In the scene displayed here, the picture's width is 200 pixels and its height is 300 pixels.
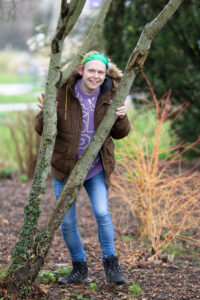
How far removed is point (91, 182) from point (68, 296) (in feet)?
2.38

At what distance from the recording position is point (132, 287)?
2.91 m

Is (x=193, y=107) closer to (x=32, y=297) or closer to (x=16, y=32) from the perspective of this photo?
(x=32, y=297)

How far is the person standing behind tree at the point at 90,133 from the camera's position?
9.15 ft

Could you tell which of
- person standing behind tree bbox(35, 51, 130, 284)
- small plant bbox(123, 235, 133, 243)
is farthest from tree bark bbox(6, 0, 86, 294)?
small plant bbox(123, 235, 133, 243)

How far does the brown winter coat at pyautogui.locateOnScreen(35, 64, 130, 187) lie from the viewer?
2783mm

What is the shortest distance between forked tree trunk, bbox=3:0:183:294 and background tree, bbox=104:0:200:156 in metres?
3.45

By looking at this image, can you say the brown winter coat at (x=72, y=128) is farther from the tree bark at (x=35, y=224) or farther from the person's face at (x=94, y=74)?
the tree bark at (x=35, y=224)

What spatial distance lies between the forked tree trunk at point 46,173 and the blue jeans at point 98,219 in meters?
0.20

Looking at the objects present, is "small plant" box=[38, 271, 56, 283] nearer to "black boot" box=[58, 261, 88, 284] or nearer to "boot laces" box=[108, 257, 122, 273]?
"black boot" box=[58, 261, 88, 284]

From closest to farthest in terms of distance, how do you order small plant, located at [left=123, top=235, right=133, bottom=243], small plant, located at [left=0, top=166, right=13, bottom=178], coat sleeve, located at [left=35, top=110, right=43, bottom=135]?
coat sleeve, located at [left=35, top=110, right=43, bottom=135] → small plant, located at [left=123, top=235, right=133, bottom=243] → small plant, located at [left=0, top=166, right=13, bottom=178]

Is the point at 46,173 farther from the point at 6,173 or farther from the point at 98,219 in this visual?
the point at 6,173

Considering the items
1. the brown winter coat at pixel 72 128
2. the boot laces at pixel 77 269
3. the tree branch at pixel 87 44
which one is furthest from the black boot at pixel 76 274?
the tree branch at pixel 87 44

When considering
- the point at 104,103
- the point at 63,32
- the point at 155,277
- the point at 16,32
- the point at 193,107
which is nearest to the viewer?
the point at 63,32

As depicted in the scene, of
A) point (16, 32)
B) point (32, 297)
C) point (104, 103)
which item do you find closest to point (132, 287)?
point (32, 297)
